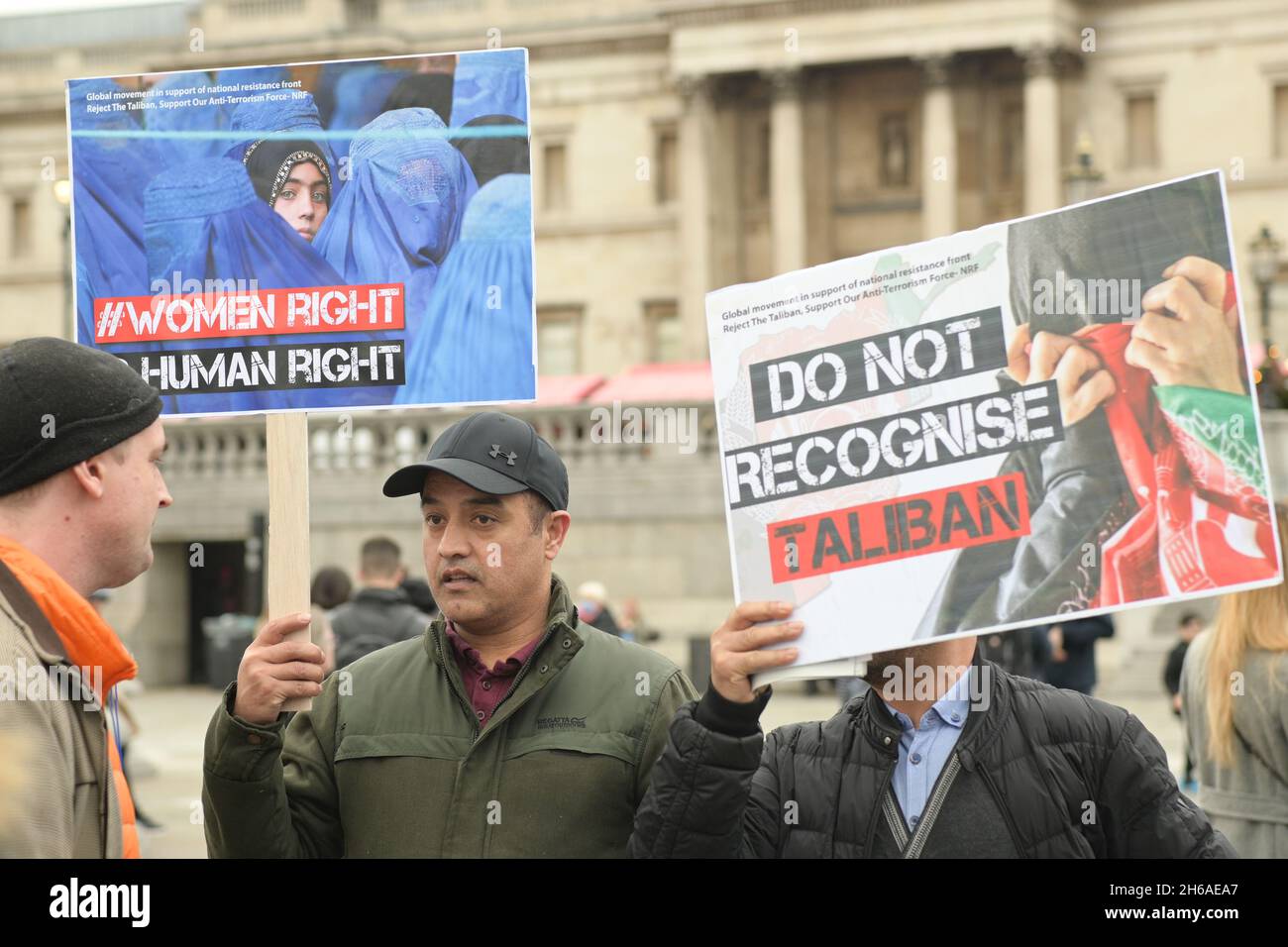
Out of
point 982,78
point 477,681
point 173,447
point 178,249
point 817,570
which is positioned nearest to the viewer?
point 817,570

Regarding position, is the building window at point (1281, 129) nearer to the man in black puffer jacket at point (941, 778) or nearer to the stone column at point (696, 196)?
the stone column at point (696, 196)

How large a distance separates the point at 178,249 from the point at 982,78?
153 ft

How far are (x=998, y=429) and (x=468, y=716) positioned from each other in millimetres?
1290

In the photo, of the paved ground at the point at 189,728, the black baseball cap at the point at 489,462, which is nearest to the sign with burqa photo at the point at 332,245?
the black baseball cap at the point at 489,462

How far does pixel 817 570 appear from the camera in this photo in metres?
3.53

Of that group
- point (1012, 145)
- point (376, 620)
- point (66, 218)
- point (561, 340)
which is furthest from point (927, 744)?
point (561, 340)

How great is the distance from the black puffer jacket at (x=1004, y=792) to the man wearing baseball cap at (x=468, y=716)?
0.31 meters

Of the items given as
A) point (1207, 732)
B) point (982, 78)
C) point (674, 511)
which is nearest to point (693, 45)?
point (982, 78)

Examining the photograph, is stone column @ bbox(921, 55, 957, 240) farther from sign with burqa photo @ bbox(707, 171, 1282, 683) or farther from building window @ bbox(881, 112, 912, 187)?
sign with burqa photo @ bbox(707, 171, 1282, 683)

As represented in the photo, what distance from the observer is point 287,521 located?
3.86 meters

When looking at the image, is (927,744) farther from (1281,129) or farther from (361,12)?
(361,12)
